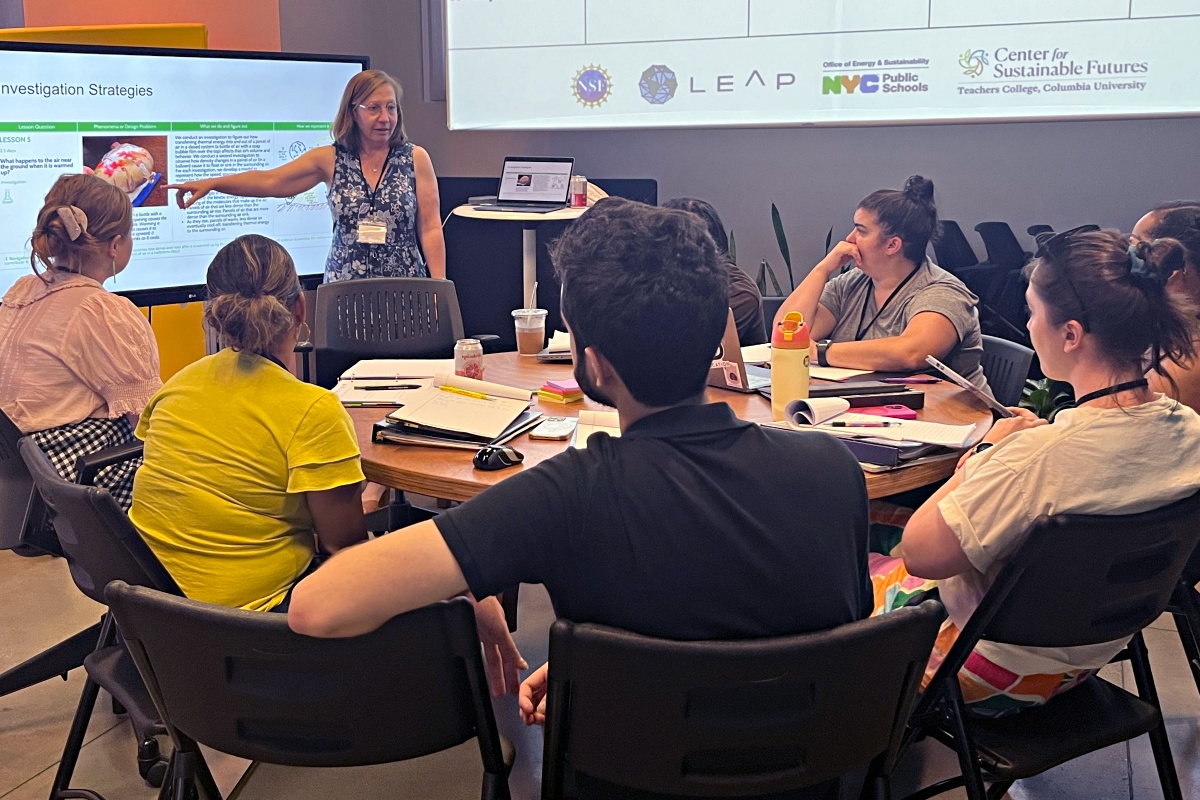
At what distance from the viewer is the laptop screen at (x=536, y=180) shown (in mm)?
4559

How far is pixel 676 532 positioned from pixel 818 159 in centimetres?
402

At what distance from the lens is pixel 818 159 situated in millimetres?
4949

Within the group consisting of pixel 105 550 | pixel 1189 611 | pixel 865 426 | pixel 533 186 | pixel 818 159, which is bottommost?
pixel 1189 611

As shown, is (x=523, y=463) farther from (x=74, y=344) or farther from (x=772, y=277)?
(x=772, y=277)

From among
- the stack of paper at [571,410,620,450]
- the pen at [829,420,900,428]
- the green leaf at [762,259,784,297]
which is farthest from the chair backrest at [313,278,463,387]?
the green leaf at [762,259,784,297]

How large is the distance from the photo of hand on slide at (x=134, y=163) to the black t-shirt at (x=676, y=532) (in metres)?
3.42

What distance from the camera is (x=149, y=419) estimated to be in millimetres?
1912

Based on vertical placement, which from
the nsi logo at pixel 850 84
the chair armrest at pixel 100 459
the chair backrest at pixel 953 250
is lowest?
the chair armrest at pixel 100 459

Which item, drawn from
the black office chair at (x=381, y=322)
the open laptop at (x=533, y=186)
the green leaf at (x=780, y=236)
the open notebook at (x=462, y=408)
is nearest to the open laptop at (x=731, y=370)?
the open notebook at (x=462, y=408)

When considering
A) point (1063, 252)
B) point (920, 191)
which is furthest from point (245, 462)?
point (920, 191)

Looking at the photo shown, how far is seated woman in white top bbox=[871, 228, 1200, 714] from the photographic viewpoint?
1.59m

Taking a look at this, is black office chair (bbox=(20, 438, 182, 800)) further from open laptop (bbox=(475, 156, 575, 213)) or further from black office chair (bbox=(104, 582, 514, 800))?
open laptop (bbox=(475, 156, 575, 213))

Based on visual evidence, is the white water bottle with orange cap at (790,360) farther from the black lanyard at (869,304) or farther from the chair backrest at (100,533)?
the chair backrest at (100,533)

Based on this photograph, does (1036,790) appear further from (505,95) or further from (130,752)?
(505,95)
